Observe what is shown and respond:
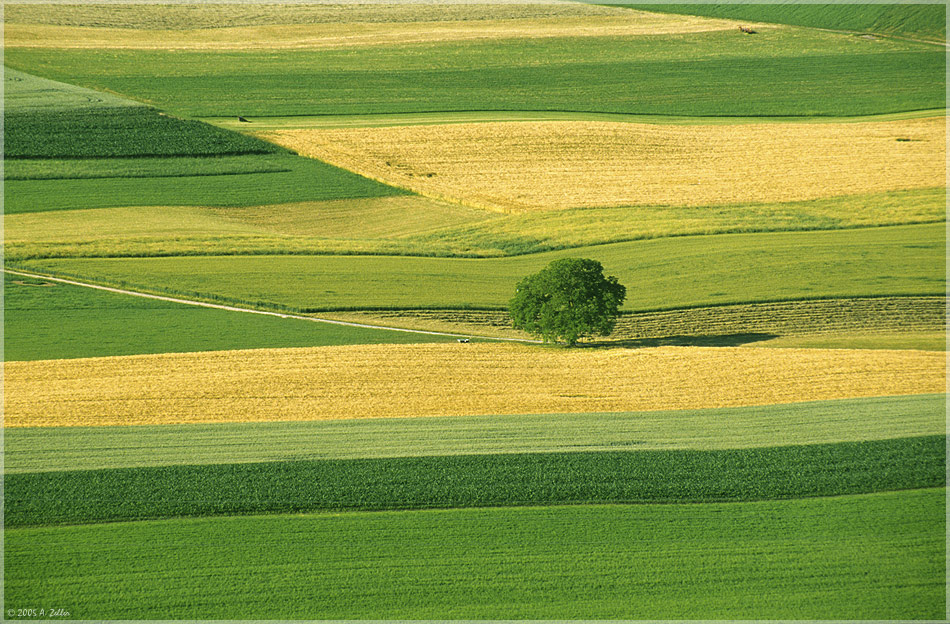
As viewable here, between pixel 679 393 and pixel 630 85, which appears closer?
pixel 679 393

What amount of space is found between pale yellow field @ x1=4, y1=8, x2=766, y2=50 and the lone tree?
57.0m

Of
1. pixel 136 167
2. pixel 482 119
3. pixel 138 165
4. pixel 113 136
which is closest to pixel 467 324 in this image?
pixel 136 167

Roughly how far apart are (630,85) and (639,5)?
2985 cm

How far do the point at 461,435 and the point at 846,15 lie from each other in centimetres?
8513

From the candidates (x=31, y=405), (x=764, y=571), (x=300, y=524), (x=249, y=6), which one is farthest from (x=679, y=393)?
(x=249, y=6)

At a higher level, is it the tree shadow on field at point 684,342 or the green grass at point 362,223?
the green grass at point 362,223

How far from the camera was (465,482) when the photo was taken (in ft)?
82.6

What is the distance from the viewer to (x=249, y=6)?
10025cm

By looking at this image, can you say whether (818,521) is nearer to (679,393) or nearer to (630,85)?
(679,393)

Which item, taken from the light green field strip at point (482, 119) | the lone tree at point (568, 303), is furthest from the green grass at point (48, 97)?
the lone tree at point (568, 303)

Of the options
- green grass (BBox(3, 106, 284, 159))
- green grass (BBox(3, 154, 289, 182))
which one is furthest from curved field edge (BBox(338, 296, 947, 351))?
green grass (BBox(3, 106, 284, 159))

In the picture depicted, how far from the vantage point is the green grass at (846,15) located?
288 feet

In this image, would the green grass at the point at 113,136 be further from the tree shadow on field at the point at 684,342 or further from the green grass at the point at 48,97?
the tree shadow on field at the point at 684,342

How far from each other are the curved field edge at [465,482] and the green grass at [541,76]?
49470 mm
